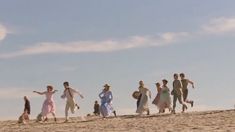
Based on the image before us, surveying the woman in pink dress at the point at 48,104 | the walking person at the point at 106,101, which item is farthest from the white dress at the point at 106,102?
the woman in pink dress at the point at 48,104

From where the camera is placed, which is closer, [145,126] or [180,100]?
[145,126]

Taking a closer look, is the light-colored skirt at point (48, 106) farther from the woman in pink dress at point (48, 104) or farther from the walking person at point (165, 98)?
the walking person at point (165, 98)

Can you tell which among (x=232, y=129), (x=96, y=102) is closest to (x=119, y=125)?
(x=232, y=129)

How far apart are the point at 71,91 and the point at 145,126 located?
806 cm

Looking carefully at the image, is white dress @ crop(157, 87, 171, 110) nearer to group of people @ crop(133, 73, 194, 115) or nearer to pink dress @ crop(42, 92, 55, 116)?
group of people @ crop(133, 73, 194, 115)

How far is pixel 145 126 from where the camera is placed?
2269cm

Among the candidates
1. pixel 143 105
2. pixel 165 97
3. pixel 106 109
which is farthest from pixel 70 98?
pixel 165 97

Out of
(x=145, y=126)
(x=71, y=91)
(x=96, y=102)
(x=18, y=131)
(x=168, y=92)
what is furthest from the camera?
(x=96, y=102)

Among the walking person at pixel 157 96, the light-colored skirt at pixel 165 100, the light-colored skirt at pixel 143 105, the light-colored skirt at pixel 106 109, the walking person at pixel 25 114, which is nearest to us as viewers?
the walking person at pixel 25 114

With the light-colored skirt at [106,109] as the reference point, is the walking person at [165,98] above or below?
above

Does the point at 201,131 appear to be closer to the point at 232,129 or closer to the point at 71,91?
the point at 232,129

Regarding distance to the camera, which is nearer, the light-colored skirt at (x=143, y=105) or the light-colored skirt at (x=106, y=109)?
the light-colored skirt at (x=106, y=109)

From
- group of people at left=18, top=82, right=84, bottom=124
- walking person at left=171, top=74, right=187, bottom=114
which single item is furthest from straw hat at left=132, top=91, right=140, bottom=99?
group of people at left=18, top=82, right=84, bottom=124

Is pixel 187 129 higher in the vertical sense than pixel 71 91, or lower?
lower
